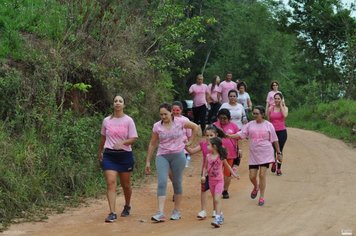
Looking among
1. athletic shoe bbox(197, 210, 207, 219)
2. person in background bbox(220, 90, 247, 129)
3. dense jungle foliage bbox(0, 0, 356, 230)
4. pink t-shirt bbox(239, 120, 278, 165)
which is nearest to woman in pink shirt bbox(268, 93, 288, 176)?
person in background bbox(220, 90, 247, 129)

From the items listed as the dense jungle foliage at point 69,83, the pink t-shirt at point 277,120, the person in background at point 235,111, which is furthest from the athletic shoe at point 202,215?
the pink t-shirt at point 277,120

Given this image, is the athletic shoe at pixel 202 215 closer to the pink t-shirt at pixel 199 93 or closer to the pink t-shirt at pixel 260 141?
the pink t-shirt at pixel 260 141

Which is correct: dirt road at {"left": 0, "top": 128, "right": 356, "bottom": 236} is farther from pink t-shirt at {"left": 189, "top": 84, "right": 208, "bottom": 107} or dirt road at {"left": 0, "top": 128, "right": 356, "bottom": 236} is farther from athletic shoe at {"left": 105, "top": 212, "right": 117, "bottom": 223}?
pink t-shirt at {"left": 189, "top": 84, "right": 208, "bottom": 107}

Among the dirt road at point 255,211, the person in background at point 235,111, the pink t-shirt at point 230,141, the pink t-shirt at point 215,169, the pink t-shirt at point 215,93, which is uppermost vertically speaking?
the pink t-shirt at point 215,93

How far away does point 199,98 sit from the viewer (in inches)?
644

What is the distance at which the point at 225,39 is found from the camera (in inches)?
A: 1276

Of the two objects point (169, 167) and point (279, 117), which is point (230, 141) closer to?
point (169, 167)

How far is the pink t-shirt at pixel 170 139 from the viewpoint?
864 cm

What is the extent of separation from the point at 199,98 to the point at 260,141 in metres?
6.64

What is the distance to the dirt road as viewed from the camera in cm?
794

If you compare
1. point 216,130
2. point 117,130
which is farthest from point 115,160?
point 216,130

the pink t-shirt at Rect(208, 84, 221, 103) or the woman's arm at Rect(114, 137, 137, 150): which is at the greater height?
the pink t-shirt at Rect(208, 84, 221, 103)

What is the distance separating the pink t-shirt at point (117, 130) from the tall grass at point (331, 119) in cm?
1072

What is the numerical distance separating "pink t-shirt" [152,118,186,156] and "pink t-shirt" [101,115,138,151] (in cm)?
41
